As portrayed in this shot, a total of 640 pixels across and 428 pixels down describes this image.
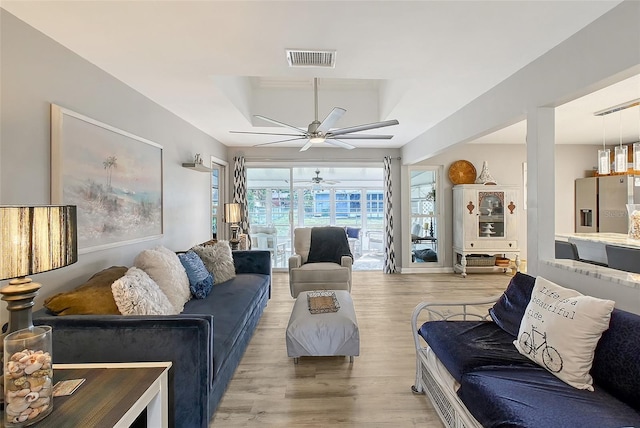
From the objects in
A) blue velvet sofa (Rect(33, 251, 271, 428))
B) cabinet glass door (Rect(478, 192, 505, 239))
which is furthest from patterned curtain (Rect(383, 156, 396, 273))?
blue velvet sofa (Rect(33, 251, 271, 428))

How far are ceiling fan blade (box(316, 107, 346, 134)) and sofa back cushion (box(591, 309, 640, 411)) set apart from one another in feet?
7.15

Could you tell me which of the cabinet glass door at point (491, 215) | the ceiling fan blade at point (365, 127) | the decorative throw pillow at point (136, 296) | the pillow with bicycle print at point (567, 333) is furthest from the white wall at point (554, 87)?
the decorative throw pillow at point (136, 296)

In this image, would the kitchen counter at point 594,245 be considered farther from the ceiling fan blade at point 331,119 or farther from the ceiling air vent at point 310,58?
the ceiling air vent at point 310,58

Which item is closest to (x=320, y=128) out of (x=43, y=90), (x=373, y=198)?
(x=43, y=90)

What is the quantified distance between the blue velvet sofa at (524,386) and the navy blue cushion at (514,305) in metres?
0.02

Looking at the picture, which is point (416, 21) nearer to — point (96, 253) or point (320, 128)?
point (320, 128)

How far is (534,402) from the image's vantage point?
4.55 feet

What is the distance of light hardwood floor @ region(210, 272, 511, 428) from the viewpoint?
80.4 inches

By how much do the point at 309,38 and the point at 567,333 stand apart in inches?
90.2

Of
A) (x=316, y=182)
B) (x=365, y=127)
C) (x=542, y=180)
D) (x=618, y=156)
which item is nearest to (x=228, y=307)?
(x=365, y=127)

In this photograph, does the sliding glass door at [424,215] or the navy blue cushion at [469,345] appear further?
the sliding glass door at [424,215]

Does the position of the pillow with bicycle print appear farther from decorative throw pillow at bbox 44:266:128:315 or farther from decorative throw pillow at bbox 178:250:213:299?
decorative throw pillow at bbox 178:250:213:299

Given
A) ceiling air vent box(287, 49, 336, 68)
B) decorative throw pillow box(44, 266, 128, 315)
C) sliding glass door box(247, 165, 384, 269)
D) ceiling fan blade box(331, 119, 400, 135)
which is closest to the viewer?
decorative throw pillow box(44, 266, 128, 315)

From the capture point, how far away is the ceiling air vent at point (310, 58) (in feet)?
7.54
